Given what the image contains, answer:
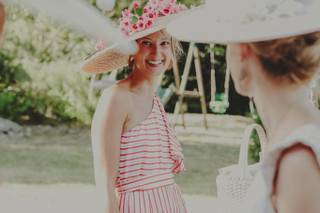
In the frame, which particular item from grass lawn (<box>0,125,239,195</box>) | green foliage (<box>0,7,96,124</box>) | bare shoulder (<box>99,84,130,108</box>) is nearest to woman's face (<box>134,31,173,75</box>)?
bare shoulder (<box>99,84,130,108</box>)

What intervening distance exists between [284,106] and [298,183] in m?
0.20

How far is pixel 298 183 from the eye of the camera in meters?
1.21

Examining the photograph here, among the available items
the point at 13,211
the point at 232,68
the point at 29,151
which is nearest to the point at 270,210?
the point at 232,68

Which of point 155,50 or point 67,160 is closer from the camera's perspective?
point 155,50

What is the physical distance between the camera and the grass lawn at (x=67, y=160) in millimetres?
8203

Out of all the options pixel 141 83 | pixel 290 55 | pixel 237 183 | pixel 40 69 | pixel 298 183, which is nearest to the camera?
pixel 298 183

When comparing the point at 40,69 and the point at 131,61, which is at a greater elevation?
the point at 131,61

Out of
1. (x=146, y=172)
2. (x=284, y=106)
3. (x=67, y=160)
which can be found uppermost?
(x=284, y=106)

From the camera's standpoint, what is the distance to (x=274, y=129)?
54.5 inches

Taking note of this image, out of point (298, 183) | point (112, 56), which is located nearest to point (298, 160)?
point (298, 183)

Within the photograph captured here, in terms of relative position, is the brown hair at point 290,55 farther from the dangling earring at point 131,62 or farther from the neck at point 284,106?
the dangling earring at point 131,62

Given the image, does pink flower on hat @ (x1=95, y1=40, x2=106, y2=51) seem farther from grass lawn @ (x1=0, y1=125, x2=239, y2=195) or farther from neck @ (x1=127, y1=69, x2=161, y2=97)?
grass lawn @ (x1=0, y1=125, x2=239, y2=195)

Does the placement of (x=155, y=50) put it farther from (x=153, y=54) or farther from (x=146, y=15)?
(x=146, y=15)

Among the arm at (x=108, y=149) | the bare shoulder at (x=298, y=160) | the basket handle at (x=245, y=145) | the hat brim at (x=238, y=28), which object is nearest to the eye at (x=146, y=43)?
the arm at (x=108, y=149)
